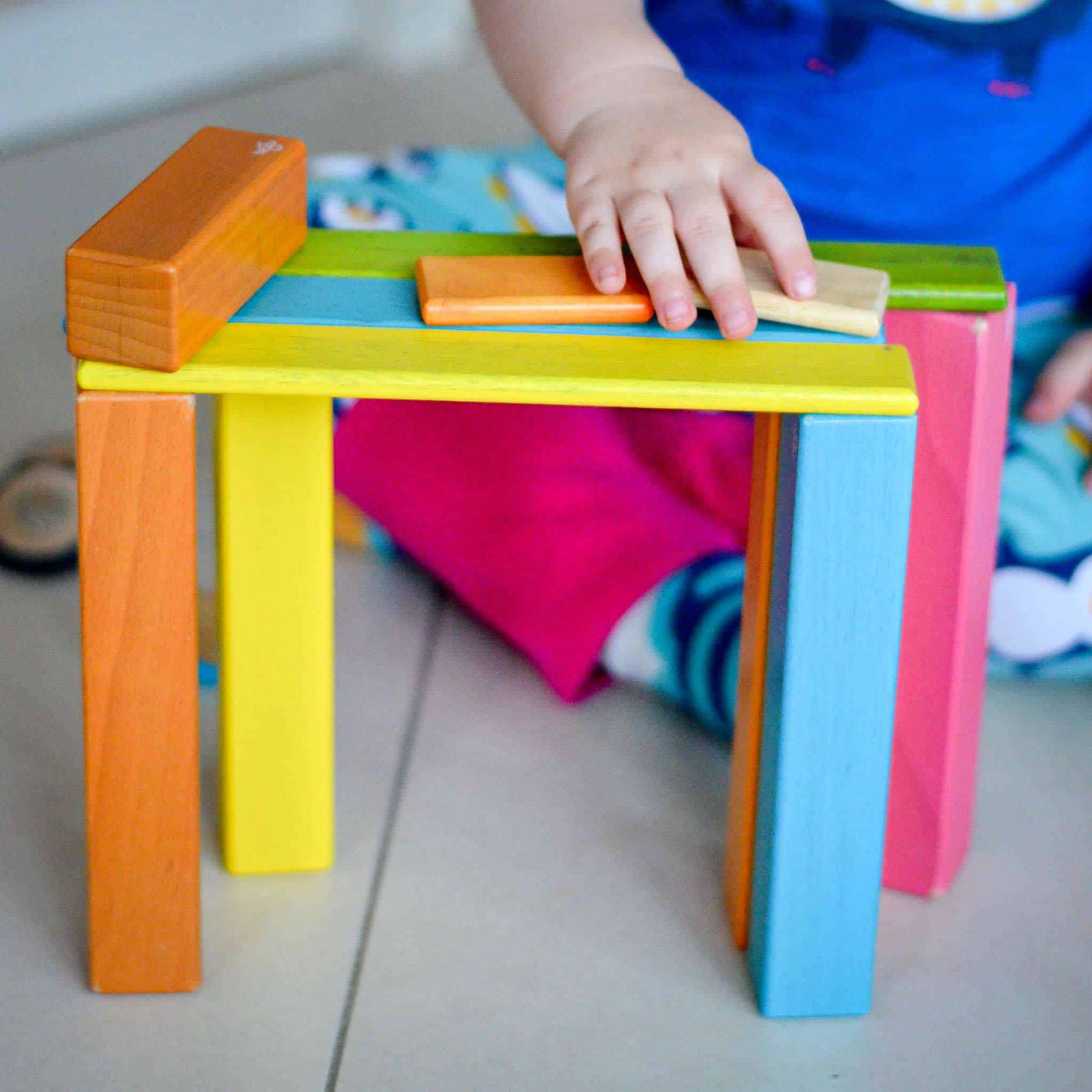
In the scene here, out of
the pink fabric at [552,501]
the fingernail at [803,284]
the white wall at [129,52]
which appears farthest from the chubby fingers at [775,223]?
the white wall at [129,52]

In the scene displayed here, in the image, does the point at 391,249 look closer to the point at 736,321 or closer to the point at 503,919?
the point at 736,321

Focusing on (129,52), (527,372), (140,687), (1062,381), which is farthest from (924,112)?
(129,52)

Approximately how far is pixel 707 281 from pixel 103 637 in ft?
0.93

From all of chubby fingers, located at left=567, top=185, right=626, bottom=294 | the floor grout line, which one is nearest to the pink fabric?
the floor grout line

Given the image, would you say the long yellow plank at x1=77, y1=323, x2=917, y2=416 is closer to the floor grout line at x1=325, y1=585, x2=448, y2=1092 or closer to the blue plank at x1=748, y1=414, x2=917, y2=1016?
the blue plank at x1=748, y1=414, x2=917, y2=1016

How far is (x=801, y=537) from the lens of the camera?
61cm

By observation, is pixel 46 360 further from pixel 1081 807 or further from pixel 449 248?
pixel 1081 807

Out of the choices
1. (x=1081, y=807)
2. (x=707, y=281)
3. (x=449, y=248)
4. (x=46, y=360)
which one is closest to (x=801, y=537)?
(x=707, y=281)

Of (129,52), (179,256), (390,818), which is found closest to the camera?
(179,256)

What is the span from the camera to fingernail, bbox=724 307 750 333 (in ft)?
2.00

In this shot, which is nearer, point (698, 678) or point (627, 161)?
point (627, 161)

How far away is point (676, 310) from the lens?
0.61 meters

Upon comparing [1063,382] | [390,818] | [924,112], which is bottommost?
[390,818]

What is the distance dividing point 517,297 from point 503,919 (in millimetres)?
314
